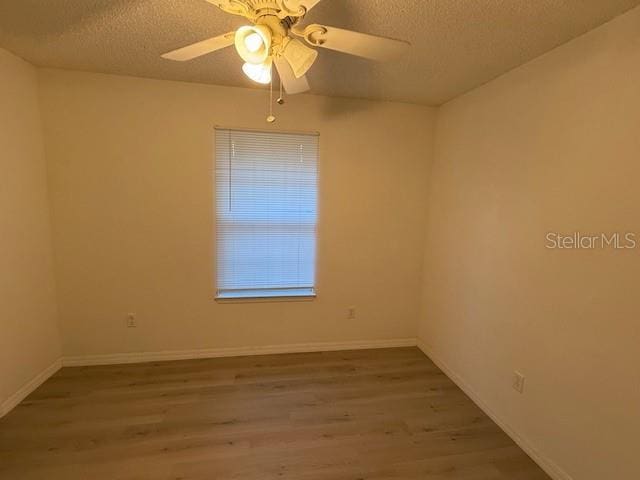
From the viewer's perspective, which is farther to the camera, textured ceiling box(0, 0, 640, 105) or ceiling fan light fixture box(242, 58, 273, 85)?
textured ceiling box(0, 0, 640, 105)

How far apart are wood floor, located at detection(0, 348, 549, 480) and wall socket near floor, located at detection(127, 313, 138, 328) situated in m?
0.35

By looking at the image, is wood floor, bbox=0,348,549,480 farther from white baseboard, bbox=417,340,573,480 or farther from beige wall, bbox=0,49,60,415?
beige wall, bbox=0,49,60,415

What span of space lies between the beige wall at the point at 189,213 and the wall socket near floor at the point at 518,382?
122 centimetres

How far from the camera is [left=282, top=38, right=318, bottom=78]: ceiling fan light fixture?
1.26 meters

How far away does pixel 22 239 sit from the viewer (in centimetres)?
217

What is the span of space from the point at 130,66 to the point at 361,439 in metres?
2.95

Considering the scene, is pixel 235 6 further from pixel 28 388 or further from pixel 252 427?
pixel 28 388

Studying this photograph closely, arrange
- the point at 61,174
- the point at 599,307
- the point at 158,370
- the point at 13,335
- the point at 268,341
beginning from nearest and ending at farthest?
the point at 599,307, the point at 13,335, the point at 61,174, the point at 158,370, the point at 268,341

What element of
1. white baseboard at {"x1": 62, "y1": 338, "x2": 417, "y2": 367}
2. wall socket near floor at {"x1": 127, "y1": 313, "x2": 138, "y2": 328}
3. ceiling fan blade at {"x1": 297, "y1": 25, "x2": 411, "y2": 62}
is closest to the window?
white baseboard at {"x1": 62, "y1": 338, "x2": 417, "y2": 367}

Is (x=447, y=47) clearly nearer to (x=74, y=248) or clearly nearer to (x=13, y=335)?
(x=74, y=248)

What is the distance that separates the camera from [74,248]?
2504 mm

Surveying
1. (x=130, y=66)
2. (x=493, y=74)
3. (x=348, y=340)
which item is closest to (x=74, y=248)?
(x=130, y=66)
